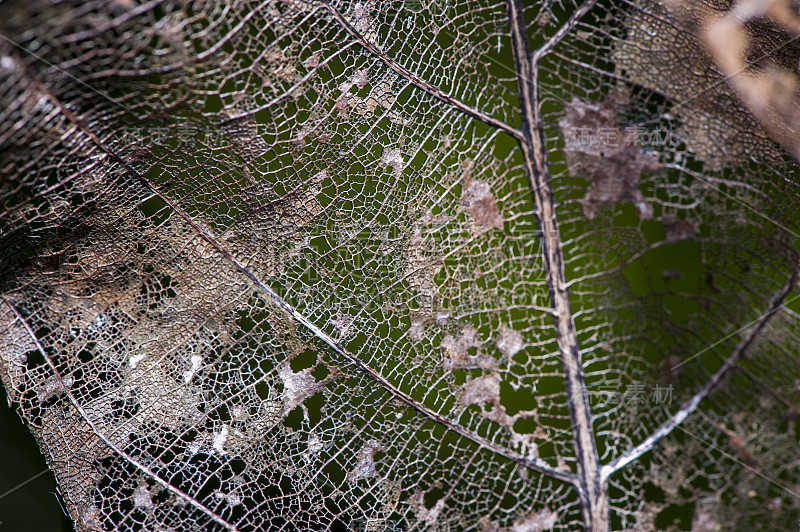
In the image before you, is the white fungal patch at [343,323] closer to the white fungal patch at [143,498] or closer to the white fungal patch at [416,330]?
the white fungal patch at [416,330]

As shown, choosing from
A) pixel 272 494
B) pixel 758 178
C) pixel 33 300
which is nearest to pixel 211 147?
pixel 33 300

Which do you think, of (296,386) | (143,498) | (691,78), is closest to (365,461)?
(296,386)

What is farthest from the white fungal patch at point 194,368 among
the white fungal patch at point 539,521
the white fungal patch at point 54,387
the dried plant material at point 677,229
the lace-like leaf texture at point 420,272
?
the dried plant material at point 677,229

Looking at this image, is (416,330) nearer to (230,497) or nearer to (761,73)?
(230,497)

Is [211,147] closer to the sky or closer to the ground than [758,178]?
closer to the sky

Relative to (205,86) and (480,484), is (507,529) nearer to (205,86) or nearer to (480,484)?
(480,484)

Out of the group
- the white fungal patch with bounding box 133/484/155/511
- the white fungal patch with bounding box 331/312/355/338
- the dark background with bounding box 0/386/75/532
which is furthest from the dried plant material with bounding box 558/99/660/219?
the dark background with bounding box 0/386/75/532
